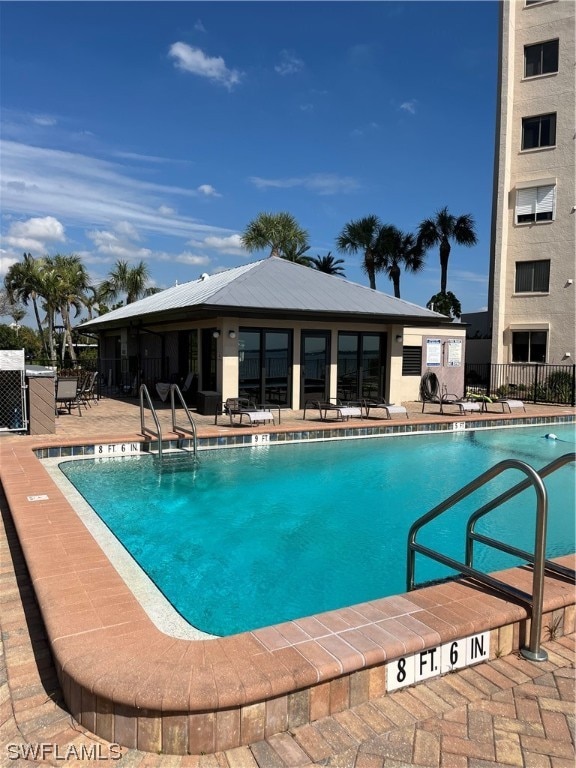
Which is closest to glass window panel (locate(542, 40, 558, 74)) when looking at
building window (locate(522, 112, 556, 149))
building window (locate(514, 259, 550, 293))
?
building window (locate(522, 112, 556, 149))

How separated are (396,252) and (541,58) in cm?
1647

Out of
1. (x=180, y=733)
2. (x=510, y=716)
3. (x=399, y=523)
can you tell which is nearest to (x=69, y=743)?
(x=180, y=733)

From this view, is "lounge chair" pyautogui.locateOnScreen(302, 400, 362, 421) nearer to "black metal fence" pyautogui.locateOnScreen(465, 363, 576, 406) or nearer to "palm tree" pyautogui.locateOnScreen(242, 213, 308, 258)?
"black metal fence" pyautogui.locateOnScreen(465, 363, 576, 406)

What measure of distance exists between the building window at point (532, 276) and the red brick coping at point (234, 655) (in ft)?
79.7

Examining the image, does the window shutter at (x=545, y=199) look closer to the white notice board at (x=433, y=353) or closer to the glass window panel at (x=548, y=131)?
the glass window panel at (x=548, y=131)

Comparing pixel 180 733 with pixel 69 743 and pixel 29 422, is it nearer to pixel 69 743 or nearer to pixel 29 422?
pixel 69 743

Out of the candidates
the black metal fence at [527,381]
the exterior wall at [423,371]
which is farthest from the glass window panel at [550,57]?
the exterior wall at [423,371]

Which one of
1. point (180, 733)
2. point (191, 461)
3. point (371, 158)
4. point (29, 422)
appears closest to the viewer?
point (180, 733)

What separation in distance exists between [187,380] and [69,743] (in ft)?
49.8

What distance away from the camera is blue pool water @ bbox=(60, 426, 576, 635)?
203 inches

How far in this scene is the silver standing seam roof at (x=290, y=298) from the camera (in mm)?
14898

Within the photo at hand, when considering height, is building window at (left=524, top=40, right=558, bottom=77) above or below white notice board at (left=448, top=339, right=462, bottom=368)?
above

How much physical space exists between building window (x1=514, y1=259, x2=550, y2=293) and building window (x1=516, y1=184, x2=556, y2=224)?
6.65ft

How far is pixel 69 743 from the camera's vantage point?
2.56 meters
